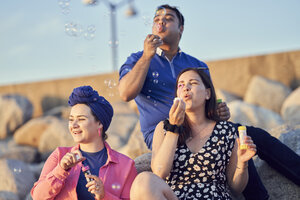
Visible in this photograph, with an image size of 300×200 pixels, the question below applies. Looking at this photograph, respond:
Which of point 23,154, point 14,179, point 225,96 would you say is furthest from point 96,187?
point 225,96

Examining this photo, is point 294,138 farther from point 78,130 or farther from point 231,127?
point 78,130

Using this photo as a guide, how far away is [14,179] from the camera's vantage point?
635 centimetres

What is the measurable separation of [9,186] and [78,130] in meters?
3.77

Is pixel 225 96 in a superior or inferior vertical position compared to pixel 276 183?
inferior

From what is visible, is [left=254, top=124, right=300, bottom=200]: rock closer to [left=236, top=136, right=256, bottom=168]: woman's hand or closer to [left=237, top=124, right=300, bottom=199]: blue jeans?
[left=237, top=124, right=300, bottom=199]: blue jeans

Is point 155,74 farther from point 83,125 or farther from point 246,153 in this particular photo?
point 246,153

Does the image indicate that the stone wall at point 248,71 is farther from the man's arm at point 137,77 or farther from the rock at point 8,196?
the man's arm at point 137,77

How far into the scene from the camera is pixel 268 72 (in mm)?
10305

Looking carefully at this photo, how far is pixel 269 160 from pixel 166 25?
1378mm

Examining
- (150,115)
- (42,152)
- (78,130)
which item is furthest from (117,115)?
(78,130)

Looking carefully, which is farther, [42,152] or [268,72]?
[268,72]

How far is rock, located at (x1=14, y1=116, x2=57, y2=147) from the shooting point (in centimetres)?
1011

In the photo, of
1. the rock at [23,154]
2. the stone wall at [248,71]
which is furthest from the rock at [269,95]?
the rock at [23,154]

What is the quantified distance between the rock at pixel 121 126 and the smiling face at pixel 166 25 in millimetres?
4544
